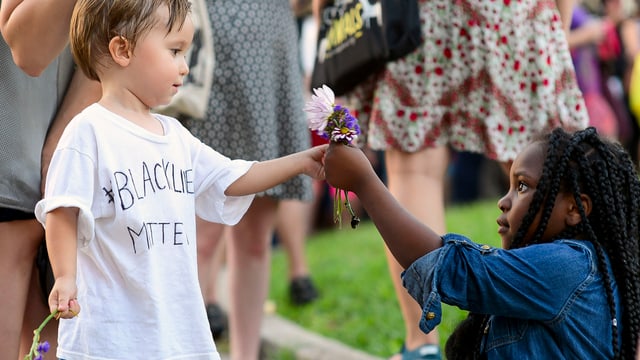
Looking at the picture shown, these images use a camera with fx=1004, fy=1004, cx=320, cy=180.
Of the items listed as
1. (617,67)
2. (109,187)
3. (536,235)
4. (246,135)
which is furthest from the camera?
(617,67)

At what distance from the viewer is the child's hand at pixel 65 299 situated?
2.34 metres

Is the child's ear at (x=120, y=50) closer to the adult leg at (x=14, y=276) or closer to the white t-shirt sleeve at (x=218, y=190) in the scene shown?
the white t-shirt sleeve at (x=218, y=190)

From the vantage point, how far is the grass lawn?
4805 millimetres

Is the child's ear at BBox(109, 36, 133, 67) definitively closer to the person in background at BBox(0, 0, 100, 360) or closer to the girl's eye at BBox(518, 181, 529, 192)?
the person in background at BBox(0, 0, 100, 360)

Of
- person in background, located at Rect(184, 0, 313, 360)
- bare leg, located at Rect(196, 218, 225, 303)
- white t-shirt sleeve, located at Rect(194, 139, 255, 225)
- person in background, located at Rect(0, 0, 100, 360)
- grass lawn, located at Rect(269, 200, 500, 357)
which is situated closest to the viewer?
person in background, located at Rect(0, 0, 100, 360)

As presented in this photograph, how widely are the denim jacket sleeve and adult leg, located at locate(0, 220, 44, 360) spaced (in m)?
1.08

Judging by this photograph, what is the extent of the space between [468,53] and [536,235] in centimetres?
107

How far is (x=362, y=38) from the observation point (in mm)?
3588

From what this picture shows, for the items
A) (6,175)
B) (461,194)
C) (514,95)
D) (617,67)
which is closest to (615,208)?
(514,95)

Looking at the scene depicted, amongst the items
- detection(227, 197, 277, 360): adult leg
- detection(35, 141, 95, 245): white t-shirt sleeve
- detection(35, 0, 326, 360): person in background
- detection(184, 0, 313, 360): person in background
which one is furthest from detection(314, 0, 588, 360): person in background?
detection(35, 141, 95, 245): white t-shirt sleeve

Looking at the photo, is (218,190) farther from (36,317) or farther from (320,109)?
(36,317)

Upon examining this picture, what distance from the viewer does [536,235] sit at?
2.69m

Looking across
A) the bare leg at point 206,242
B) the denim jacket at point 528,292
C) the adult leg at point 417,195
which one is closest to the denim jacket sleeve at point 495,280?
the denim jacket at point 528,292

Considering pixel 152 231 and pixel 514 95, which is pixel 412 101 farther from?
pixel 152 231
